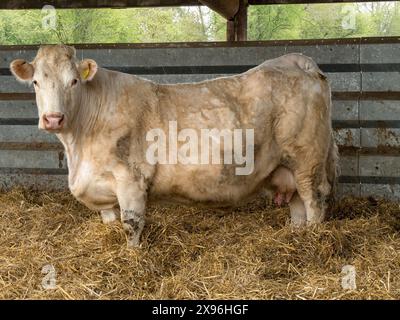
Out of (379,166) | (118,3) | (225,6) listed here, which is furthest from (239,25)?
(379,166)

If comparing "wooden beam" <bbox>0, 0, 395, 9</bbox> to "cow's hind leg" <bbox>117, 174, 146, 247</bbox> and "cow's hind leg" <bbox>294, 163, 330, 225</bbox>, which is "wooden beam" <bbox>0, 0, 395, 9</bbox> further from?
"cow's hind leg" <bbox>117, 174, 146, 247</bbox>

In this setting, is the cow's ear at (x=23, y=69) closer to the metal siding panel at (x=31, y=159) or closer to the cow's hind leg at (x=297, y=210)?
the metal siding panel at (x=31, y=159)

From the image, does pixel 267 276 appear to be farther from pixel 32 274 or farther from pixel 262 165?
pixel 32 274

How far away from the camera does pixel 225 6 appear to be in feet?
21.9

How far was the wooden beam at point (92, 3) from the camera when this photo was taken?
7.14m

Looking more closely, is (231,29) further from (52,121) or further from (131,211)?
(52,121)

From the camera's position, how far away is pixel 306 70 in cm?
520

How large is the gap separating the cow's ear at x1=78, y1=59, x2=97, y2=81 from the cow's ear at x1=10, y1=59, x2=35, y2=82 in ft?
1.15

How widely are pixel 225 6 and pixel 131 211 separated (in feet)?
10.2

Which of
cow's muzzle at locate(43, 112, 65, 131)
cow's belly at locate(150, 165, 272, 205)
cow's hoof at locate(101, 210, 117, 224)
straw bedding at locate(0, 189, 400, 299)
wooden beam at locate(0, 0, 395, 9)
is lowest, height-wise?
straw bedding at locate(0, 189, 400, 299)

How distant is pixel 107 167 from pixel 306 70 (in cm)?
191

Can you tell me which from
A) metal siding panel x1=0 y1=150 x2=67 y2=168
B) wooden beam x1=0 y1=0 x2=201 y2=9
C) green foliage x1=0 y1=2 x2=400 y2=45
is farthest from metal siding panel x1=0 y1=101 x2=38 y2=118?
green foliage x1=0 y1=2 x2=400 y2=45

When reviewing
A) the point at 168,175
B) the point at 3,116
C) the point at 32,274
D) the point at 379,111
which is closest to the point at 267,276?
the point at 168,175

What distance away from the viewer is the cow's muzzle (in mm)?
4133
